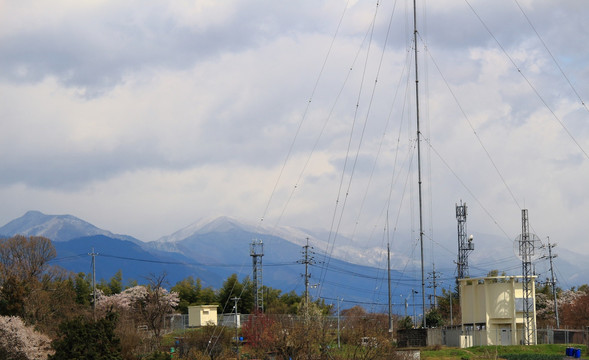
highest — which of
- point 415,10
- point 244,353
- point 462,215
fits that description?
point 415,10

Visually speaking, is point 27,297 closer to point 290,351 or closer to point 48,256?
point 48,256

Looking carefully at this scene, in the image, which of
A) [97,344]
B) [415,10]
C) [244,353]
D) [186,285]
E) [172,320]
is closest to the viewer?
[97,344]

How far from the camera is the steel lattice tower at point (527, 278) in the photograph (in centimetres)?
5466

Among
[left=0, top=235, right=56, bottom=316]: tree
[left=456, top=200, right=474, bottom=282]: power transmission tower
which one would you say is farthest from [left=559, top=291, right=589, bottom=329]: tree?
[left=0, top=235, right=56, bottom=316]: tree

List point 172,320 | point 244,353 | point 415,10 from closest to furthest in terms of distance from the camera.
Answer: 1. point 415,10
2. point 244,353
3. point 172,320

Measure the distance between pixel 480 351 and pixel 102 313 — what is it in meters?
44.2

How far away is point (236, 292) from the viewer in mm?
101062

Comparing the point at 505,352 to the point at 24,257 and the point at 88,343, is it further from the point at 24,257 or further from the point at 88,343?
the point at 24,257

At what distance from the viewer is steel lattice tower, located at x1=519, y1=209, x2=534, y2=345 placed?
179 feet

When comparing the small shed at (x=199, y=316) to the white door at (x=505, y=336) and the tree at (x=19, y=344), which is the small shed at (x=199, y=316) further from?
the white door at (x=505, y=336)

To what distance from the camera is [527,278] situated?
54.8 metres

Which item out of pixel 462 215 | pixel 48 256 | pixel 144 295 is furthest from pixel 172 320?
pixel 462 215

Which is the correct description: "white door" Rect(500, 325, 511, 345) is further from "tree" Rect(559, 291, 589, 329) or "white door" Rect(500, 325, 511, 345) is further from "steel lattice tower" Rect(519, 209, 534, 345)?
"tree" Rect(559, 291, 589, 329)

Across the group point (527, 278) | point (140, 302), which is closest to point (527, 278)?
point (527, 278)
